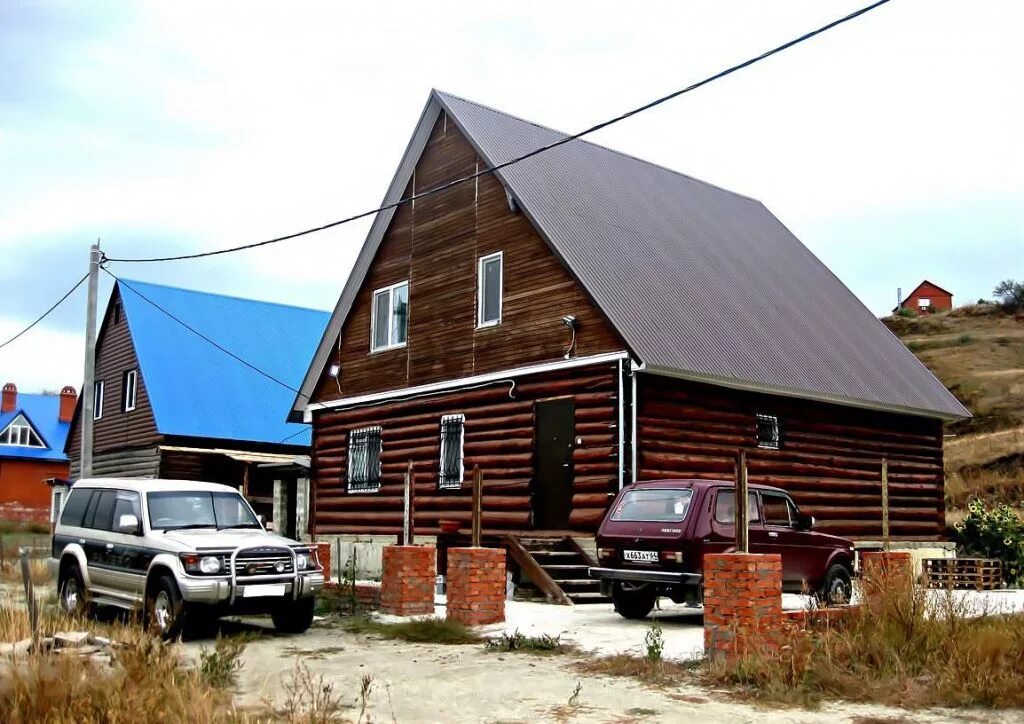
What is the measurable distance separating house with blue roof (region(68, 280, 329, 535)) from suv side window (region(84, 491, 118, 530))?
1555 cm

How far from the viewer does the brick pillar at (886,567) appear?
11180mm

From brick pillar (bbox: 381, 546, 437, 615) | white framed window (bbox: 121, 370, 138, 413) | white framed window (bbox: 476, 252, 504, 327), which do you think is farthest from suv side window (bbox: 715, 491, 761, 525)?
white framed window (bbox: 121, 370, 138, 413)

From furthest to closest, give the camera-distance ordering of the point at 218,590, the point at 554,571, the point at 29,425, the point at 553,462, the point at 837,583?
1. the point at 29,425
2. the point at 553,462
3. the point at 554,571
4. the point at 837,583
5. the point at 218,590

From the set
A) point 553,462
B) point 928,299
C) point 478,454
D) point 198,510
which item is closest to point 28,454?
point 478,454

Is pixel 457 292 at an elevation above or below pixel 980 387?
below

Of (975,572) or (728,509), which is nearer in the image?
(728,509)

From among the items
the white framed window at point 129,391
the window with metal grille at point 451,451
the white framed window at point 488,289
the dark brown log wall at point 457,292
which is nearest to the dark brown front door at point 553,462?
the dark brown log wall at point 457,292

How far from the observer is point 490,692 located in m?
9.92

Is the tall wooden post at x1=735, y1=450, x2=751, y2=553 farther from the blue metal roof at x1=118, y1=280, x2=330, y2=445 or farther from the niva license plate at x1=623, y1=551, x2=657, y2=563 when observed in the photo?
the blue metal roof at x1=118, y1=280, x2=330, y2=445

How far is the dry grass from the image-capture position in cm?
917

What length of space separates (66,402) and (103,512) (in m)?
46.3

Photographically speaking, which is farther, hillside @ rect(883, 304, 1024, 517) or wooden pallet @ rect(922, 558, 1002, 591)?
hillside @ rect(883, 304, 1024, 517)

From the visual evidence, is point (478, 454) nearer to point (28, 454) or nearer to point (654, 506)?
point (654, 506)

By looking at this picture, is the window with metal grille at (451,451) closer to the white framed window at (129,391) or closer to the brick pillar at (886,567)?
the brick pillar at (886,567)
